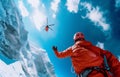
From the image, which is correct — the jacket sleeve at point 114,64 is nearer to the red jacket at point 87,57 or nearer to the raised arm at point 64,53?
the red jacket at point 87,57

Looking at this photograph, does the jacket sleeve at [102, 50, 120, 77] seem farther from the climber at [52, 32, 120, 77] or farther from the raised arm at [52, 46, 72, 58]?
the raised arm at [52, 46, 72, 58]

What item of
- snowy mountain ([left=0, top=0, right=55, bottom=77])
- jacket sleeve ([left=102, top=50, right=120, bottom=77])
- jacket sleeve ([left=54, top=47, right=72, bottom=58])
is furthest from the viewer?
snowy mountain ([left=0, top=0, right=55, bottom=77])

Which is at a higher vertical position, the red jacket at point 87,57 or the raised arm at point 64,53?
the raised arm at point 64,53

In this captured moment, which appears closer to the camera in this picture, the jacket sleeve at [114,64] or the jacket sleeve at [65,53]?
the jacket sleeve at [114,64]

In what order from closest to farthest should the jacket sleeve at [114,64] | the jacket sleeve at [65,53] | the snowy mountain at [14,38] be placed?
the jacket sleeve at [114,64]
the jacket sleeve at [65,53]
the snowy mountain at [14,38]

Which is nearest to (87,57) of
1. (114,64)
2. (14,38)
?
(114,64)

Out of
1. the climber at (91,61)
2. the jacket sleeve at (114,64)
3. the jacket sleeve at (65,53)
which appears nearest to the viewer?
the climber at (91,61)

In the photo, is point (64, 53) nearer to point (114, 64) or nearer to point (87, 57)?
point (87, 57)

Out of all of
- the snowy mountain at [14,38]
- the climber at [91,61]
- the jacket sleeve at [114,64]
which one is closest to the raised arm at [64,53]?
the climber at [91,61]

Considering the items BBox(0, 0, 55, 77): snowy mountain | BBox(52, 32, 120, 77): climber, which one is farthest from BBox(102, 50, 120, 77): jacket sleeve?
BBox(0, 0, 55, 77): snowy mountain
